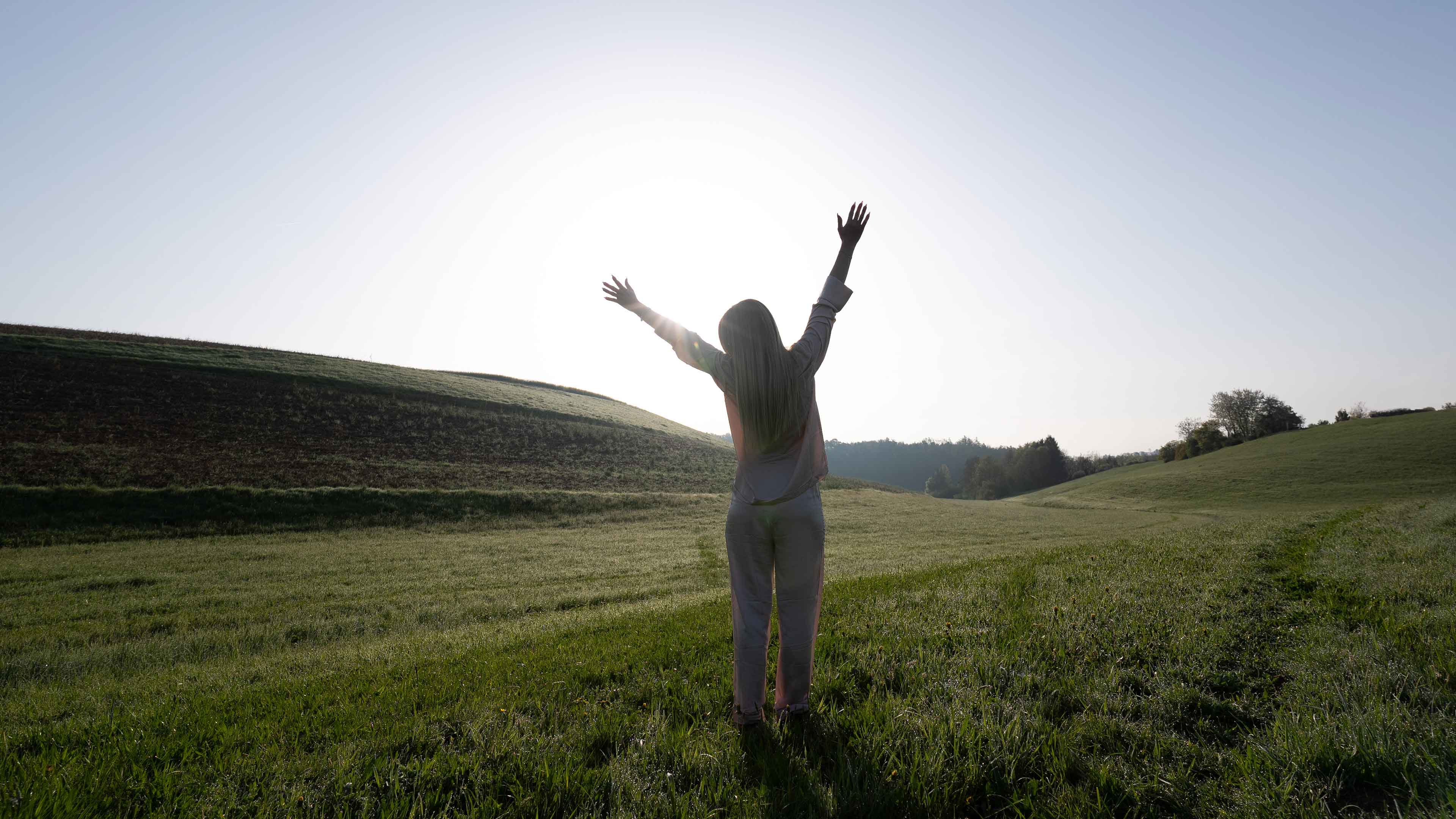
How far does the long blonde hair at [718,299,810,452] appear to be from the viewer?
12.4ft

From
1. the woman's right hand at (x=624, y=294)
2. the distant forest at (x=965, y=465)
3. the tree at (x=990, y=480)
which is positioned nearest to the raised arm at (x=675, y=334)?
the woman's right hand at (x=624, y=294)

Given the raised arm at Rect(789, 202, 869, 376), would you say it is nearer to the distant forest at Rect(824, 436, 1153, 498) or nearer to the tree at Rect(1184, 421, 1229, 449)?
the distant forest at Rect(824, 436, 1153, 498)

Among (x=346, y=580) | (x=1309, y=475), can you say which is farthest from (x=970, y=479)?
(x=346, y=580)

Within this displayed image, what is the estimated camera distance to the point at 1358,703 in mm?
3393

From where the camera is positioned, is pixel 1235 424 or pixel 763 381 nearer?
pixel 763 381

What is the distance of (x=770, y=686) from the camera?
488cm

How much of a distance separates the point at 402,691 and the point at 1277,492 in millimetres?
60585

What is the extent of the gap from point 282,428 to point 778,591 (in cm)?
4051

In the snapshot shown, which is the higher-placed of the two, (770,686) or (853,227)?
(853,227)

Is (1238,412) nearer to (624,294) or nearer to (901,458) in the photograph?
(901,458)

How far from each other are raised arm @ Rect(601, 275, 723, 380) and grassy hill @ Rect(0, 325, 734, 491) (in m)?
28.9

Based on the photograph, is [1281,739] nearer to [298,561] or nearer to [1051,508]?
[298,561]

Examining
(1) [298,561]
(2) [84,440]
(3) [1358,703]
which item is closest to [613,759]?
(3) [1358,703]

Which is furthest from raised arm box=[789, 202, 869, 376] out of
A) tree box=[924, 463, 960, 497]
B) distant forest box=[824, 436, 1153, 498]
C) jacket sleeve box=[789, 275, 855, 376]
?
tree box=[924, 463, 960, 497]
